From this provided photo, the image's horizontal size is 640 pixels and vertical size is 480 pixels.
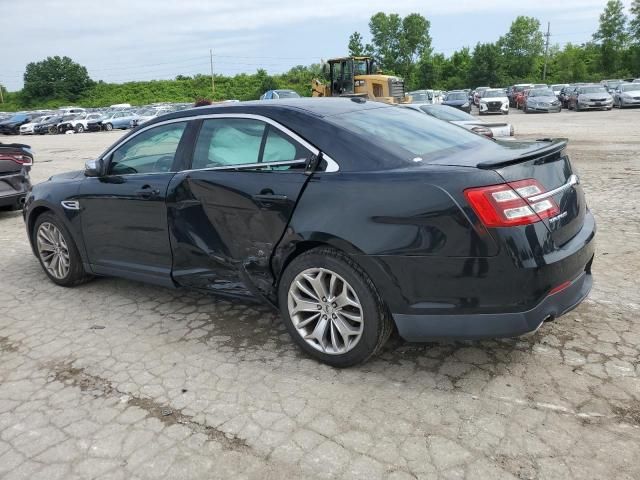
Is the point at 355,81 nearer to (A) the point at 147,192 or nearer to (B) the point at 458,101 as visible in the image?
(B) the point at 458,101

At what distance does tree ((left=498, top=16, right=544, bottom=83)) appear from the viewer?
78500mm

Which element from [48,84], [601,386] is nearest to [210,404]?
[601,386]

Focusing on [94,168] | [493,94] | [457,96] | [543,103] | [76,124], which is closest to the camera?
[94,168]

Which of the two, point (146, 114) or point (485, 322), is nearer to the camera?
point (485, 322)

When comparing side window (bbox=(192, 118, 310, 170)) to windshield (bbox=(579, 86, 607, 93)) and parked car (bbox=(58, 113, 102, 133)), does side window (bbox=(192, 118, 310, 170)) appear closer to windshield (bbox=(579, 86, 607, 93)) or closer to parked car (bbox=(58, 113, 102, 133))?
windshield (bbox=(579, 86, 607, 93))

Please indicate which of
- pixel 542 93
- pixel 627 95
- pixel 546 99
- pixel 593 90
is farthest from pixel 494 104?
pixel 627 95

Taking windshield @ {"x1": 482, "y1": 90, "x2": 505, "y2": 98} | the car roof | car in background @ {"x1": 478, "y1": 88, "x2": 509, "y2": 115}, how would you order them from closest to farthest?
the car roof, car in background @ {"x1": 478, "y1": 88, "x2": 509, "y2": 115}, windshield @ {"x1": 482, "y1": 90, "x2": 505, "y2": 98}

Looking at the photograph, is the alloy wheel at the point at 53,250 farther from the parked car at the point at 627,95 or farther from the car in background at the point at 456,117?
the parked car at the point at 627,95

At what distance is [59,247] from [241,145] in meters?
2.40

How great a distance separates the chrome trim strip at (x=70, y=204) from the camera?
15.9 feet

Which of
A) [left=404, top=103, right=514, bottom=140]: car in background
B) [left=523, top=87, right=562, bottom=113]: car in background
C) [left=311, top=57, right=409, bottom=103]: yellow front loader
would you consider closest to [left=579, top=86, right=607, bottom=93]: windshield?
[left=523, top=87, right=562, bottom=113]: car in background

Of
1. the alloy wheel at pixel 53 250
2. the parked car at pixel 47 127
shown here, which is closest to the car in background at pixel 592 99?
the alloy wheel at pixel 53 250

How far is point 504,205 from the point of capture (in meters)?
2.87

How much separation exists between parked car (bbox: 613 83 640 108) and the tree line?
35.5 m
